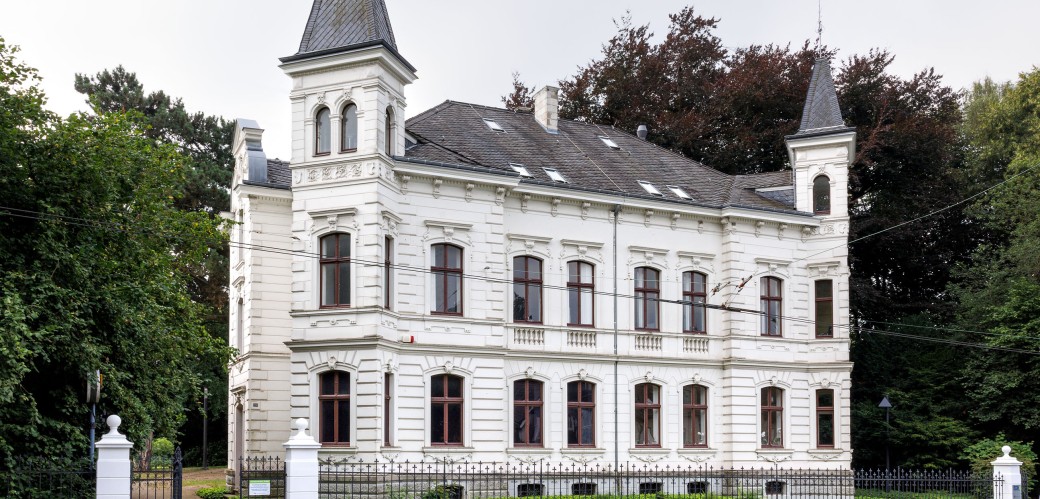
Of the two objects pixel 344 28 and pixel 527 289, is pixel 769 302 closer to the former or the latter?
pixel 527 289

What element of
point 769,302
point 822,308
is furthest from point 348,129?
point 822,308

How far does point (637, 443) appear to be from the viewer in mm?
34156

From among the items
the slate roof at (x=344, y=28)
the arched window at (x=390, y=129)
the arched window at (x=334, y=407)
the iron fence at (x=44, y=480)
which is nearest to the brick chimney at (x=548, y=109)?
the slate roof at (x=344, y=28)

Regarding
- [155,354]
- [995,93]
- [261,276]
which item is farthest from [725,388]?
[995,93]

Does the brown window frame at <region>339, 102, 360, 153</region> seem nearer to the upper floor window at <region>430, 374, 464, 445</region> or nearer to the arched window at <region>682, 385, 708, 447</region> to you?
the upper floor window at <region>430, 374, 464, 445</region>

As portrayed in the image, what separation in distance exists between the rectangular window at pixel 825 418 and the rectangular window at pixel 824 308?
5.93 feet

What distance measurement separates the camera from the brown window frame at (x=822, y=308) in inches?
1460

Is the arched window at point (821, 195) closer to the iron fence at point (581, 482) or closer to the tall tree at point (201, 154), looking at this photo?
the iron fence at point (581, 482)

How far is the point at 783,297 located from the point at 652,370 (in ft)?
17.2

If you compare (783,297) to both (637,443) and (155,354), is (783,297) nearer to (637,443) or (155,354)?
(637,443)

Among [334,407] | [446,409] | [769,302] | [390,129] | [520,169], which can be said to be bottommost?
[446,409]

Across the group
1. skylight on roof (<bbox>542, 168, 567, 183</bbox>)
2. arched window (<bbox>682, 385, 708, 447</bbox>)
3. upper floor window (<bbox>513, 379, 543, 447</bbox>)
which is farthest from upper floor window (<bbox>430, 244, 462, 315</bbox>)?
arched window (<bbox>682, 385, 708, 447</bbox>)

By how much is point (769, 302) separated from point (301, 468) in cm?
1933

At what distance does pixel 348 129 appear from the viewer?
2967cm
